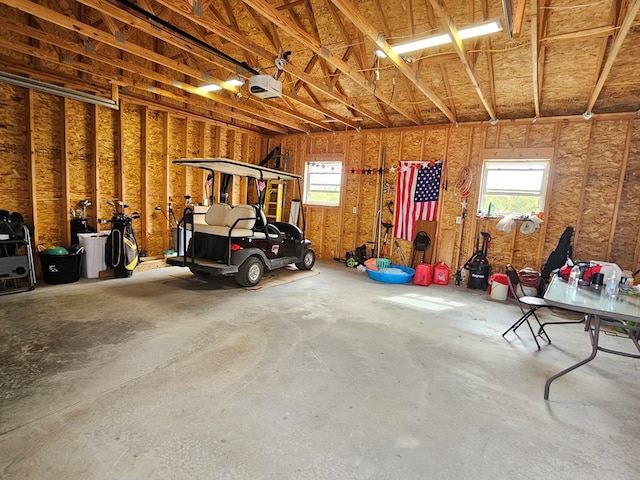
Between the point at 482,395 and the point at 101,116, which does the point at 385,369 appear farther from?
the point at 101,116

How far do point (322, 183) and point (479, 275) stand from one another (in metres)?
4.32

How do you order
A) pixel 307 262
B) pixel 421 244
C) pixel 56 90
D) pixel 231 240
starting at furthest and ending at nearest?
1. pixel 421 244
2. pixel 307 262
3. pixel 231 240
4. pixel 56 90

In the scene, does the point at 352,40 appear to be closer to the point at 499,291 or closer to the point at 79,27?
the point at 79,27

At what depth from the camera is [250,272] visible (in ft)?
17.1

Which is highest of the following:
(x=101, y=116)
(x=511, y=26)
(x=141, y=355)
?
(x=511, y=26)

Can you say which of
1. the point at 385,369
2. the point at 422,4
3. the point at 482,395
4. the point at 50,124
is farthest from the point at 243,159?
the point at 482,395

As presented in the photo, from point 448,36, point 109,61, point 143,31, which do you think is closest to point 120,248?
point 109,61

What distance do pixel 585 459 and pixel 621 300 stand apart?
1.51 m

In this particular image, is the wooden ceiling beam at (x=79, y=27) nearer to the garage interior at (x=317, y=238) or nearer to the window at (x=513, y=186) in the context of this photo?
the garage interior at (x=317, y=238)

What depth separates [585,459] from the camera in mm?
1903

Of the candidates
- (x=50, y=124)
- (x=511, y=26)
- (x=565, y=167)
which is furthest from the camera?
(x=565, y=167)

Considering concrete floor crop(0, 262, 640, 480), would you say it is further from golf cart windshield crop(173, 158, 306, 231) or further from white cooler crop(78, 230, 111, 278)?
golf cart windshield crop(173, 158, 306, 231)

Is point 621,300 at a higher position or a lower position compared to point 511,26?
lower

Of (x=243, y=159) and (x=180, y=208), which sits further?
(x=243, y=159)
